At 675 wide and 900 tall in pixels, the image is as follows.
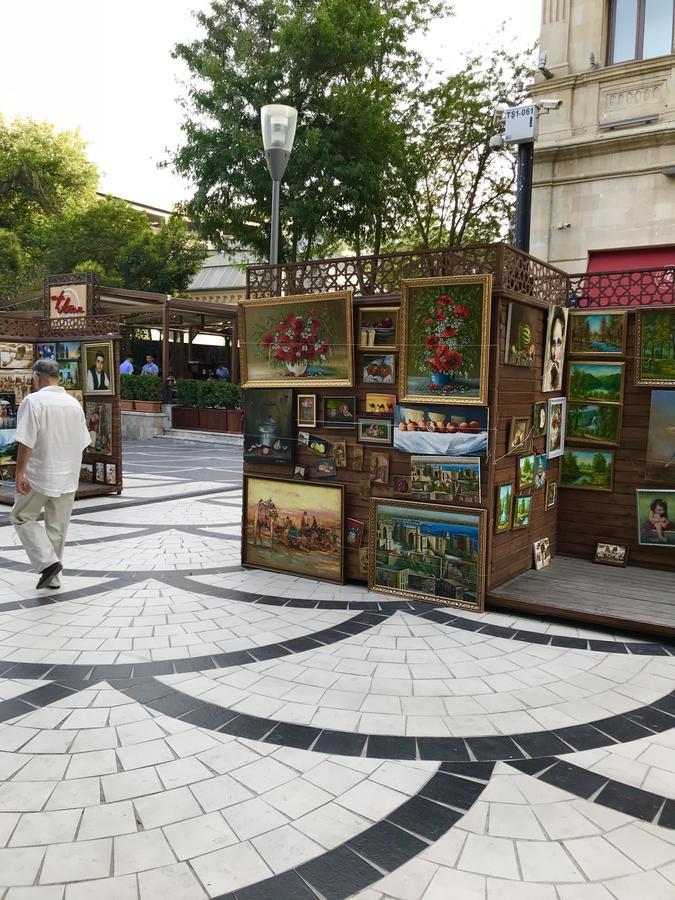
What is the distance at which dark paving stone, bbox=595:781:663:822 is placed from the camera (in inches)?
122

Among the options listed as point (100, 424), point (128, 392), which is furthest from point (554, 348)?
point (128, 392)

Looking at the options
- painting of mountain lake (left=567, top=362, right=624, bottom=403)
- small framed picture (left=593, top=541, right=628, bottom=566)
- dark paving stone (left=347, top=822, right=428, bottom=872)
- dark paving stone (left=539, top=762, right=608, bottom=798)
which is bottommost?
dark paving stone (left=539, top=762, right=608, bottom=798)

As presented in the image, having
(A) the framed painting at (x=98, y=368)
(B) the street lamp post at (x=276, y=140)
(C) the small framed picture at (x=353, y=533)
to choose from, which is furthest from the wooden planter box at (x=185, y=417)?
(C) the small framed picture at (x=353, y=533)

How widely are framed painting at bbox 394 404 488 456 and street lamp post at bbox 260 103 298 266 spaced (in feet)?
9.38

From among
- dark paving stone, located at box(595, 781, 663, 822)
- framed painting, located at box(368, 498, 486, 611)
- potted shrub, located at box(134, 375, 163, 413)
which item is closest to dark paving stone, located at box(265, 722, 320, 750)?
dark paving stone, located at box(595, 781, 663, 822)

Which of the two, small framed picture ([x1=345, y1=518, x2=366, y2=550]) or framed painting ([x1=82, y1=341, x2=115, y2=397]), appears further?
framed painting ([x1=82, y1=341, x2=115, y2=397])

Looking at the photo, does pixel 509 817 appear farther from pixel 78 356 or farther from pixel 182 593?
pixel 78 356

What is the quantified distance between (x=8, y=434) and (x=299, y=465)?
6.30m

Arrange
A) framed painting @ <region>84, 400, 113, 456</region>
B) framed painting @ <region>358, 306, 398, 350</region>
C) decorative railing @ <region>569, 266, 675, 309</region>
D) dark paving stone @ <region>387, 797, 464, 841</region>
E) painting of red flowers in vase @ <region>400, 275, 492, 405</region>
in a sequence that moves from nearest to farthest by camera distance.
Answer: dark paving stone @ <region>387, 797, 464, 841</region>
painting of red flowers in vase @ <region>400, 275, 492, 405</region>
framed painting @ <region>358, 306, 398, 350</region>
decorative railing @ <region>569, 266, 675, 309</region>
framed painting @ <region>84, 400, 113, 456</region>

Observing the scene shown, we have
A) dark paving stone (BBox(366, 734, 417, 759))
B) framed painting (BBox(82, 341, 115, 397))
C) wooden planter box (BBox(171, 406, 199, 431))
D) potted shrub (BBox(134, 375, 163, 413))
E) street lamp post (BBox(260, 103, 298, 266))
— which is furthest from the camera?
potted shrub (BBox(134, 375, 163, 413))

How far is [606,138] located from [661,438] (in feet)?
28.3

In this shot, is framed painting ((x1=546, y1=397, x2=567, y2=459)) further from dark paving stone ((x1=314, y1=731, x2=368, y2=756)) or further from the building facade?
the building facade

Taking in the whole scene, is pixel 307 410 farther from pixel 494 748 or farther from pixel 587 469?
pixel 494 748

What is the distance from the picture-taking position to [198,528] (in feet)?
29.7
